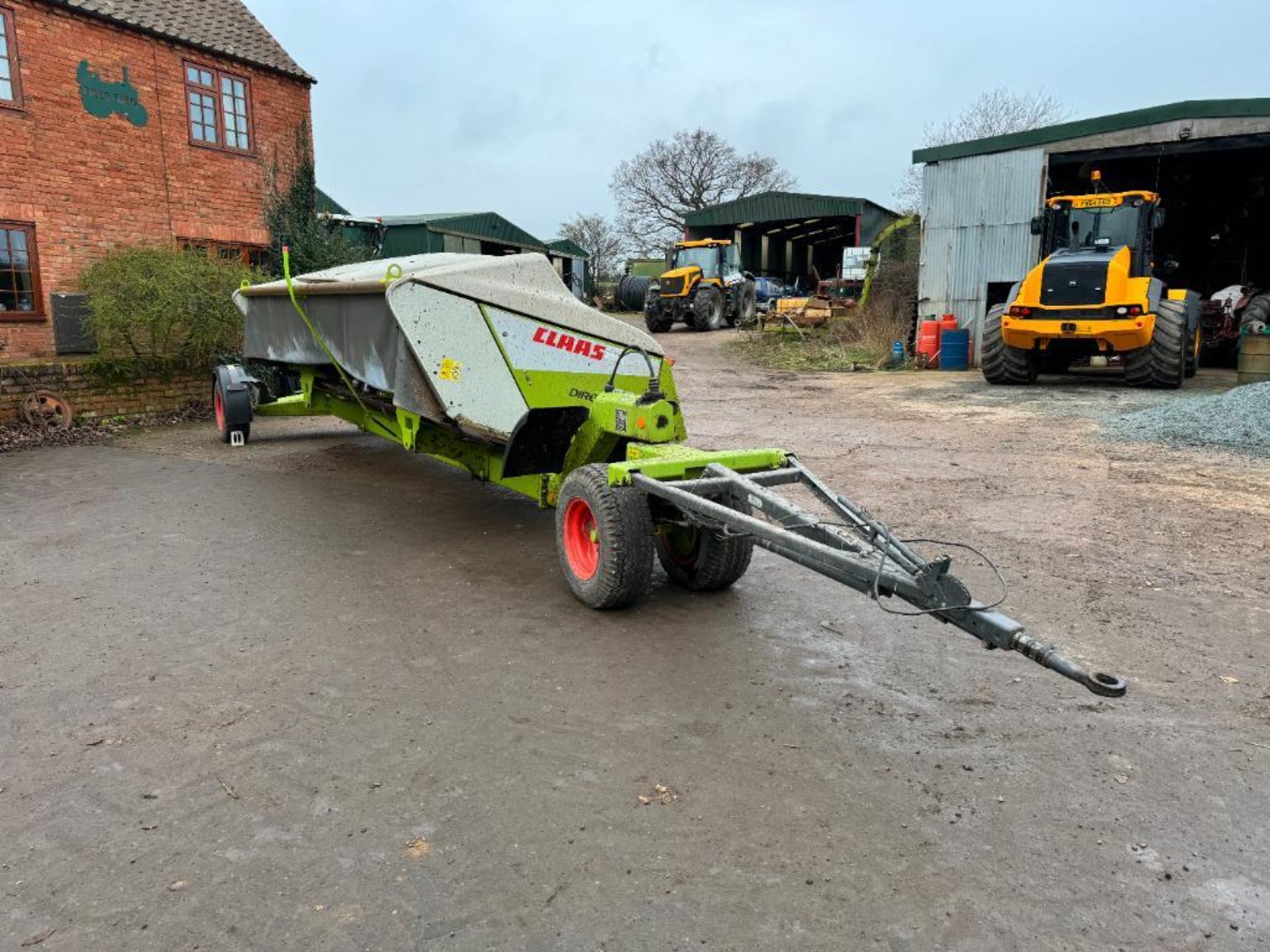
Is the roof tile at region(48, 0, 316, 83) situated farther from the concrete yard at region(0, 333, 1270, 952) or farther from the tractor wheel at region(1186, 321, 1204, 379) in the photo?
the tractor wheel at region(1186, 321, 1204, 379)

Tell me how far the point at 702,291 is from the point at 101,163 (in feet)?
54.1

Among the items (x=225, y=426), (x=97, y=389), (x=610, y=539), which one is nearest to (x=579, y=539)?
(x=610, y=539)

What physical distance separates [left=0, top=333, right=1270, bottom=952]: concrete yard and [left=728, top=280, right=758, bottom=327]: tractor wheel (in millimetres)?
22388

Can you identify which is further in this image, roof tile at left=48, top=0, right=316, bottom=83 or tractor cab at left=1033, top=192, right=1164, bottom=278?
tractor cab at left=1033, top=192, right=1164, bottom=278

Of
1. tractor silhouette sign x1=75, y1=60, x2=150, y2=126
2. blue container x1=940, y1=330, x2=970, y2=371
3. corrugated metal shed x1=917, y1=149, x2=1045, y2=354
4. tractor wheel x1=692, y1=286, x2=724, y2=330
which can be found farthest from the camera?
tractor wheel x1=692, y1=286, x2=724, y2=330

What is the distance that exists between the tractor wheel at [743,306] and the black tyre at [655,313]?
2.30 meters

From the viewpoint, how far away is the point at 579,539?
4.81 m

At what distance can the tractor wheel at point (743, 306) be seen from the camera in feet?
92.1

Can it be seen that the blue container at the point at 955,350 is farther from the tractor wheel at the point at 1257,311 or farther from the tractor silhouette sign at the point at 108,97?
the tractor silhouette sign at the point at 108,97

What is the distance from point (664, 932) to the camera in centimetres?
232

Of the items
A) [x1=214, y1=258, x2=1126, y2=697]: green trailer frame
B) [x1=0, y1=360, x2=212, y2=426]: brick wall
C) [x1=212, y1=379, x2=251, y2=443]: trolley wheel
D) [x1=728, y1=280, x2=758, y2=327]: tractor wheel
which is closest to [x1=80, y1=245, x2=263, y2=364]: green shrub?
[x1=0, y1=360, x2=212, y2=426]: brick wall

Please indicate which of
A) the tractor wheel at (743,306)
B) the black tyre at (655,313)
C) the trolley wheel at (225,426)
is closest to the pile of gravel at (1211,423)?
the trolley wheel at (225,426)

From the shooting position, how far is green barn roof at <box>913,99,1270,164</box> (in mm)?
14117

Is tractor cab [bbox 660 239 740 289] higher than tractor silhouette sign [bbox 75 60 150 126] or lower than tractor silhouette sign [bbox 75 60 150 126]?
lower
